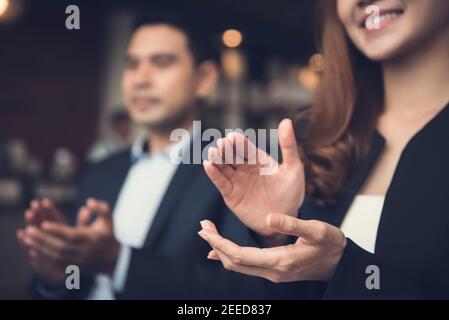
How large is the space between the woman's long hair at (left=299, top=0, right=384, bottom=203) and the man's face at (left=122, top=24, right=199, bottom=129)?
20.4 inches

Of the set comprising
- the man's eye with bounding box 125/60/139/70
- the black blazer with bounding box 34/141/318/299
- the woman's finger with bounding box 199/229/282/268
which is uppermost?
the man's eye with bounding box 125/60/139/70

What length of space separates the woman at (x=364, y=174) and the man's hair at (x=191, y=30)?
1.91 feet

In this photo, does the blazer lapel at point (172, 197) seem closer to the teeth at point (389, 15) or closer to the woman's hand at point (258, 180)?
the woman's hand at point (258, 180)

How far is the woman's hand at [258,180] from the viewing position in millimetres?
849

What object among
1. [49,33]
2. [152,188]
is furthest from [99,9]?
[152,188]

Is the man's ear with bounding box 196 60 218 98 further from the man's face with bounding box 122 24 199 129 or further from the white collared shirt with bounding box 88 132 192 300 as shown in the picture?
the white collared shirt with bounding box 88 132 192 300

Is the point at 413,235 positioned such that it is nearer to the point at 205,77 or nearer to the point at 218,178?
the point at 218,178

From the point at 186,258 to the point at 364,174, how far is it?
49 centimetres

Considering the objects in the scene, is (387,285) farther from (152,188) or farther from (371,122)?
(152,188)

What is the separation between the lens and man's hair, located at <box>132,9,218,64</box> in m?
1.58

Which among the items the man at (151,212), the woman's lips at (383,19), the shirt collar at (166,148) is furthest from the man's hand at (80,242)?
the woman's lips at (383,19)

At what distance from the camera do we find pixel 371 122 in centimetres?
107

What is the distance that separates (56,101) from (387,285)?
573cm

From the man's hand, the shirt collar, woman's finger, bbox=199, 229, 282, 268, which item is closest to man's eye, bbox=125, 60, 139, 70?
the shirt collar
